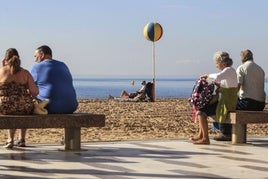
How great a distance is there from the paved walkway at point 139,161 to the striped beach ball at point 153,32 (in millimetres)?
22497

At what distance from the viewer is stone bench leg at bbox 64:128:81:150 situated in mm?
8930

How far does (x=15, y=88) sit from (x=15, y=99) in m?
0.18

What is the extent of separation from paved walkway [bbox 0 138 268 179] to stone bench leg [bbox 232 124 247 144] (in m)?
0.14

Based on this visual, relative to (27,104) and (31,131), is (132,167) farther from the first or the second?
(31,131)

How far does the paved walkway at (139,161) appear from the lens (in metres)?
6.89

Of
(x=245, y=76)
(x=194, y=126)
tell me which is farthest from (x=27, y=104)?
(x=194, y=126)

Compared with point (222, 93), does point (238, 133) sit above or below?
below

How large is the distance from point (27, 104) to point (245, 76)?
343cm

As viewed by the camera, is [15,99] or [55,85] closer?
[15,99]

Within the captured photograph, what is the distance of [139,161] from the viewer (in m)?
7.93

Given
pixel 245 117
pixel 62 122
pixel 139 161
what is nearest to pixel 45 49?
pixel 62 122

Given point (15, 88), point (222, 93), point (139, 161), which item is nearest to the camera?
point (139, 161)

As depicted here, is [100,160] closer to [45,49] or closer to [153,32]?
[45,49]

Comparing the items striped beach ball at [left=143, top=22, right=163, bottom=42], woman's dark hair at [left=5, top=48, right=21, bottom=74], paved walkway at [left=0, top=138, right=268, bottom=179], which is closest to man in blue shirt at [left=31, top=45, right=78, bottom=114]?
woman's dark hair at [left=5, top=48, right=21, bottom=74]
